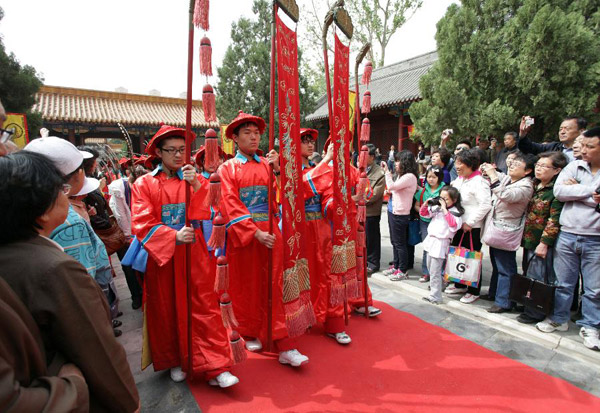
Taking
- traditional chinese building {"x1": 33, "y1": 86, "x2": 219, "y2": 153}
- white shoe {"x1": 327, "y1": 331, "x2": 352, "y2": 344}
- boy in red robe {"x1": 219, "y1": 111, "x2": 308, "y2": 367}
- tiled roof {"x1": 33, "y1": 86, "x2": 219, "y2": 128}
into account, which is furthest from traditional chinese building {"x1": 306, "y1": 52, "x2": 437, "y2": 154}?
white shoe {"x1": 327, "y1": 331, "x2": 352, "y2": 344}

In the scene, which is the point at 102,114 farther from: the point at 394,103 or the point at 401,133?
the point at 401,133

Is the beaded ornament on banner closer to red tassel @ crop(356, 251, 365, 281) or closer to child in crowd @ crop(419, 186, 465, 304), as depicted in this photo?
red tassel @ crop(356, 251, 365, 281)

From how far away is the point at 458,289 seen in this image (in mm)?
4039

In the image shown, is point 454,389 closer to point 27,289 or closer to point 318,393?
point 318,393

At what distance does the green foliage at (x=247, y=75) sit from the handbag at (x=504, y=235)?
11.1 metres

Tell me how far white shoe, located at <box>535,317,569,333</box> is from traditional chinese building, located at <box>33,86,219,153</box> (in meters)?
14.1

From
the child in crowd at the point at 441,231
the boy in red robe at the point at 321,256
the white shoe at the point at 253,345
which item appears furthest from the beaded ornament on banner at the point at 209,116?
the child in crowd at the point at 441,231

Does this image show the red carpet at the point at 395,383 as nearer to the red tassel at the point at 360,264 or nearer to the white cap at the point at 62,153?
the red tassel at the point at 360,264

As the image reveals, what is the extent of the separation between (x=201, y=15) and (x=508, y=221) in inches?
128

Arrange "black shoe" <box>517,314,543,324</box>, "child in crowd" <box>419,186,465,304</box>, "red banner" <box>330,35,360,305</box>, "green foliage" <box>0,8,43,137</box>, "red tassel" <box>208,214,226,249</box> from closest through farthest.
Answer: "red tassel" <box>208,214,226,249</box>, "red banner" <box>330,35,360,305</box>, "black shoe" <box>517,314,543,324</box>, "child in crowd" <box>419,186,465,304</box>, "green foliage" <box>0,8,43,137</box>

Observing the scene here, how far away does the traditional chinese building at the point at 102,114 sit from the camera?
13.9 metres

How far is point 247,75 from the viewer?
551 inches

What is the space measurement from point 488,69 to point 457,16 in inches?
48.4

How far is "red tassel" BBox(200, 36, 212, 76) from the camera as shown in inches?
77.4
